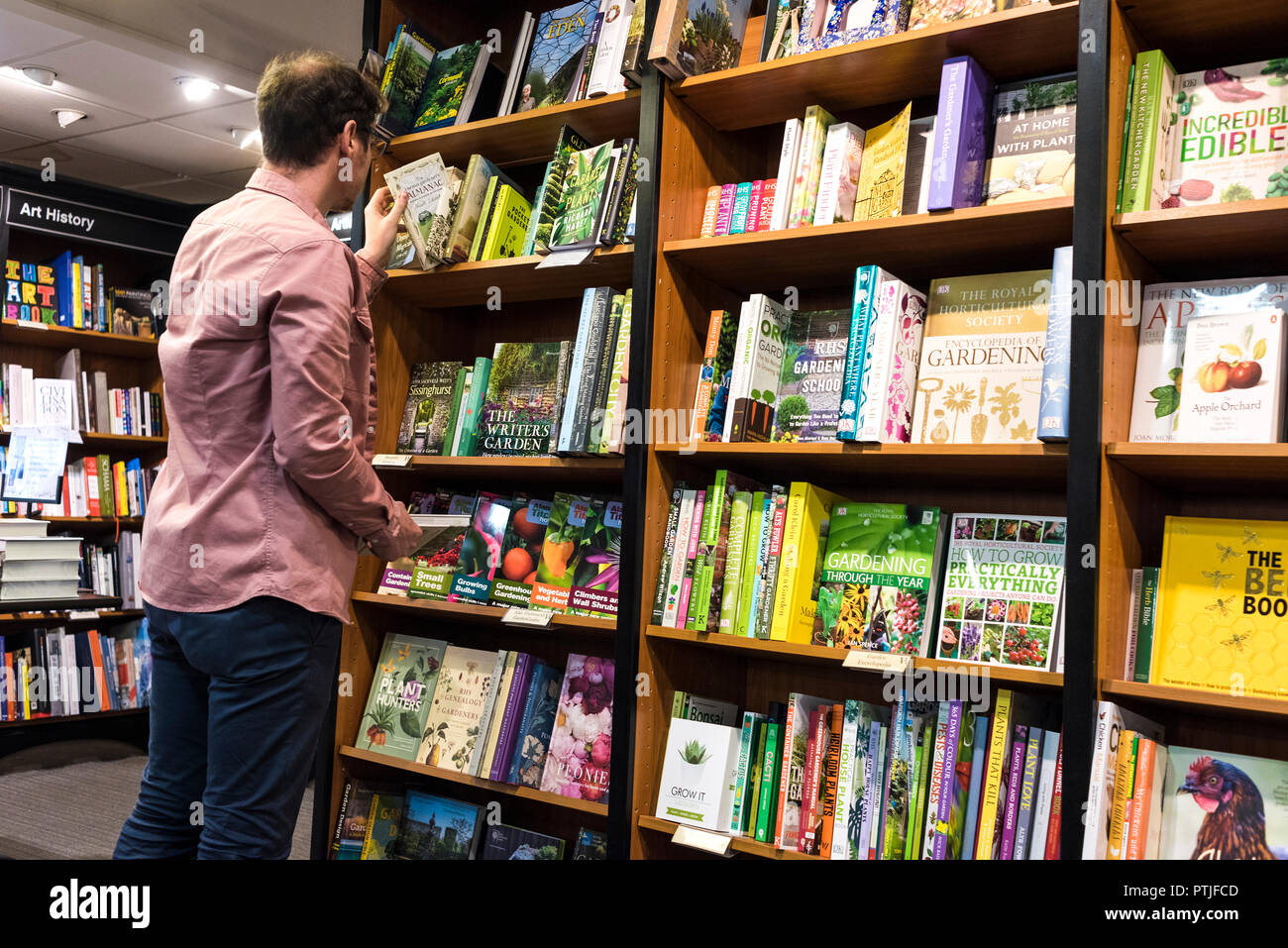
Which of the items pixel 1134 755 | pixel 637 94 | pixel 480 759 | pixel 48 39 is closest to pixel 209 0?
pixel 48 39

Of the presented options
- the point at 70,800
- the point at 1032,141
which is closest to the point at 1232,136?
the point at 1032,141

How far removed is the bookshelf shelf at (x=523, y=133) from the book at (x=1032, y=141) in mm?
781

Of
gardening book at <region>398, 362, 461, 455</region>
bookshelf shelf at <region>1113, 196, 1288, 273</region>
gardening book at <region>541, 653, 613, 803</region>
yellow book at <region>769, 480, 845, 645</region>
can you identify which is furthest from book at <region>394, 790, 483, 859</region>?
bookshelf shelf at <region>1113, 196, 1288, 273</region>

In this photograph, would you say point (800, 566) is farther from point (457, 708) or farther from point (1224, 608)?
point (457, 708)

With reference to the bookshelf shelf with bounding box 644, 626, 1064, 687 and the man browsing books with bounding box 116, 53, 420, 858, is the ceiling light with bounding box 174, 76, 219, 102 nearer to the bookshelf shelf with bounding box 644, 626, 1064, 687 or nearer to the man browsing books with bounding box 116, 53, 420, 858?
the man browsing books with bounding box 116, 53, 420, 858

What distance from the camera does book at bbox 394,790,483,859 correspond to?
8.07 ft

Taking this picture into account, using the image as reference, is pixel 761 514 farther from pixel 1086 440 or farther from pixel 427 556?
pixel 427 556

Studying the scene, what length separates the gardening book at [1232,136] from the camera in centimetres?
164

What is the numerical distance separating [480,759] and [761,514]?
0.91 metres

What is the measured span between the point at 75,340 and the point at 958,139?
4449 mm

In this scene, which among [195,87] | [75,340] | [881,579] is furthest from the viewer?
[75,340]

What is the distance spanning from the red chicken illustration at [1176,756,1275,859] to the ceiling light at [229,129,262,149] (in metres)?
4.90

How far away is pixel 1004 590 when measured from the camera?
1.80 m
